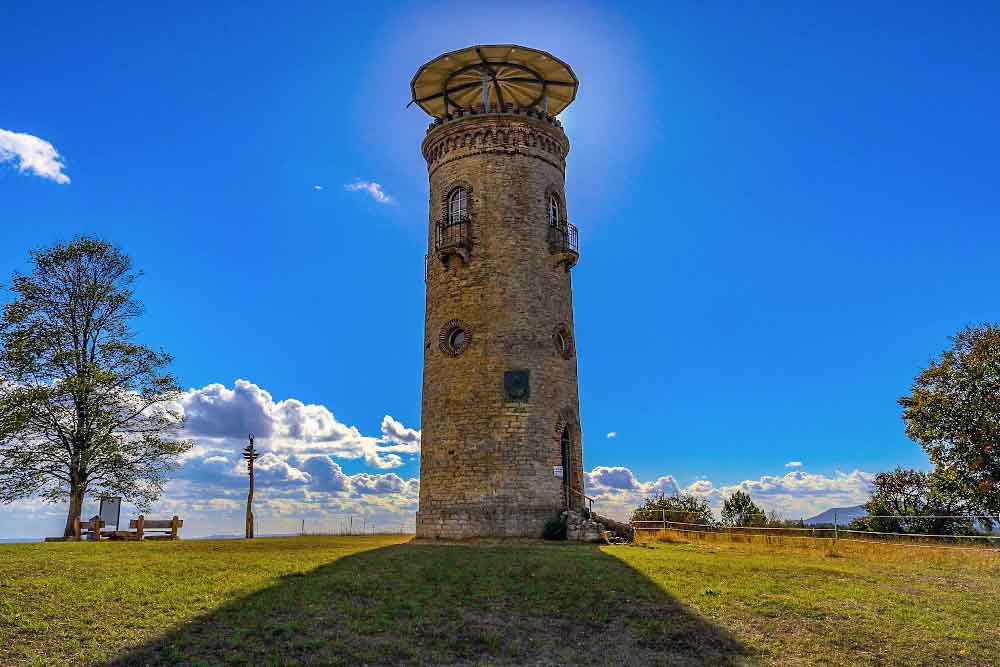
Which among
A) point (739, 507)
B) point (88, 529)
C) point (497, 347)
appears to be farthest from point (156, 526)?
point (739, 507)

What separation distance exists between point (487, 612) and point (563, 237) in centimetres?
1830

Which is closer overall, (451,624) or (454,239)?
(451,624)

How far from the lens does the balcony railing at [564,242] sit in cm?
2733

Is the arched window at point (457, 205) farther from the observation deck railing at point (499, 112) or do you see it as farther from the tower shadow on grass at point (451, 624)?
the tower shadow on grass at point (451, 624)

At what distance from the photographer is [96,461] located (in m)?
28.7

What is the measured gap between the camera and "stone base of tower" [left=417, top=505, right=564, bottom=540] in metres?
23.5

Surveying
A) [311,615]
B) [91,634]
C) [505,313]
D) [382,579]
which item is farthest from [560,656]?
[505,313]

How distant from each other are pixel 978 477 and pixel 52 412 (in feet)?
118

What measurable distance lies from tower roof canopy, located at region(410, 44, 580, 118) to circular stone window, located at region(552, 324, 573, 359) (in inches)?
359

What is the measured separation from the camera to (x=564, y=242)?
27.6 meters

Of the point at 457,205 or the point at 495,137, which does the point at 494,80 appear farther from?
the point at 457,205

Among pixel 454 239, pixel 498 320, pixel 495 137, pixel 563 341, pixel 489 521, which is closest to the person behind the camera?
pixel 489 521

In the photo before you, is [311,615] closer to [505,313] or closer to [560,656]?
[560,656]

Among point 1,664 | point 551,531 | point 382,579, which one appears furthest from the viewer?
point 551,531
